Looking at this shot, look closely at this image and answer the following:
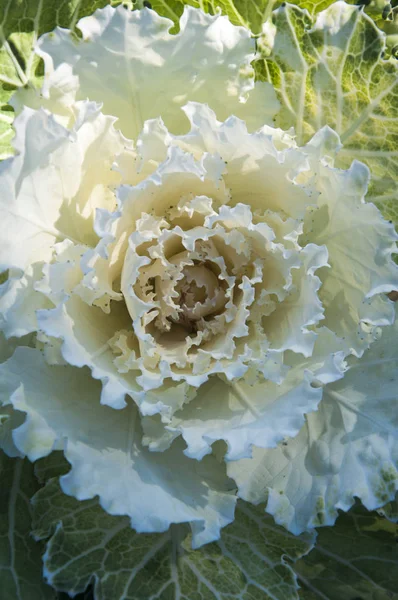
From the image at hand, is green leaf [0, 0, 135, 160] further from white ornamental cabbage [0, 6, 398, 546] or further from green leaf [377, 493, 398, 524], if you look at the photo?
green leaf [377, 493, 398, 524]

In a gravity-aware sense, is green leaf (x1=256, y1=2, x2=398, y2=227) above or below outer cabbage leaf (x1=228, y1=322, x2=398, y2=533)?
above

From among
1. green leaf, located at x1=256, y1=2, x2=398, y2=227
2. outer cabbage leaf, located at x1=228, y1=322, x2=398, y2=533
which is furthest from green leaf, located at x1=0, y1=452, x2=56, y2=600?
green leaf, located at x1=256, y1=2, x2=398, y2=227

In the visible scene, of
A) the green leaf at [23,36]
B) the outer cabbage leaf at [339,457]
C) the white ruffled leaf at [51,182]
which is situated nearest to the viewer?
the white ruffled leaf at [51,182]

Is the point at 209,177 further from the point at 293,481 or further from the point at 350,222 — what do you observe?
the point at 293,481

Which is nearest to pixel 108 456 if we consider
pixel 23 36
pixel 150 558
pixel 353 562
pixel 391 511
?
pixel 150 558

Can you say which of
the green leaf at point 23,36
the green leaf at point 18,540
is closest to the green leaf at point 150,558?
the green leaf at point 18,540

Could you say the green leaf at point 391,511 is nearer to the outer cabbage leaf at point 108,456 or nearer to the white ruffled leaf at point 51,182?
the outer cabbage leaf at point 108,456

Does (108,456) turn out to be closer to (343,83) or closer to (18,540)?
(18,540)
